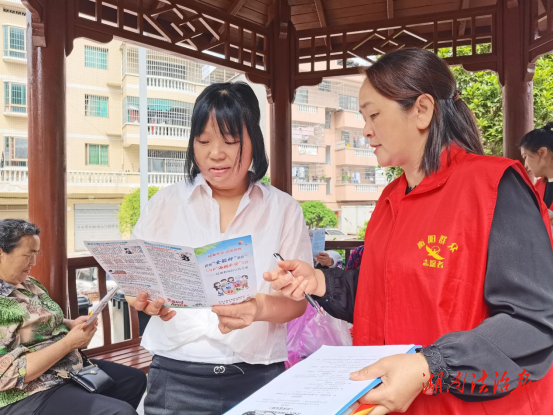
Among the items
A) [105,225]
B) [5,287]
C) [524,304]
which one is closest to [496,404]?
[524,304]

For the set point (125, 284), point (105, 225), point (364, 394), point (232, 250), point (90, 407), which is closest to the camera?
point (364, 394)

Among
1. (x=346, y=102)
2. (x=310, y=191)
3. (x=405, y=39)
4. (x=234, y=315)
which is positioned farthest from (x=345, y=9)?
(x=346, y=102)

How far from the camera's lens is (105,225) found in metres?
23.0

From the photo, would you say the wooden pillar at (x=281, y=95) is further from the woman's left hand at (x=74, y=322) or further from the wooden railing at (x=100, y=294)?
the woman's left hand at (x=74, y=322)

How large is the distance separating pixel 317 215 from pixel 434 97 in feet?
73.1

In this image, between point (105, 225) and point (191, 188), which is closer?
point (191, 188)

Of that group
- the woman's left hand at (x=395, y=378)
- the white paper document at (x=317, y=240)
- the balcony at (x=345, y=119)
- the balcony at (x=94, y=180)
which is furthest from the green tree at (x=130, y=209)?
the woman's left hand at (x=395, y=378)

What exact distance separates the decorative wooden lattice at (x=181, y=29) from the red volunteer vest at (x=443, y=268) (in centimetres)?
265

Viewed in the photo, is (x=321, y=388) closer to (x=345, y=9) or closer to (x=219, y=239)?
(x=219, y=239)

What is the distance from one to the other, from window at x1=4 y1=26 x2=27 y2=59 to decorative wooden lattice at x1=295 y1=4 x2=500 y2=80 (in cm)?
2052

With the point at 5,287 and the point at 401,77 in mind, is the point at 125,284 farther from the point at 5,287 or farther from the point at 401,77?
the point at 5,287

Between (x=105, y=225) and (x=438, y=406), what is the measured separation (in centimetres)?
2372

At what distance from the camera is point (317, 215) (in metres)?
23.3

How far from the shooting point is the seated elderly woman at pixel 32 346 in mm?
2018
